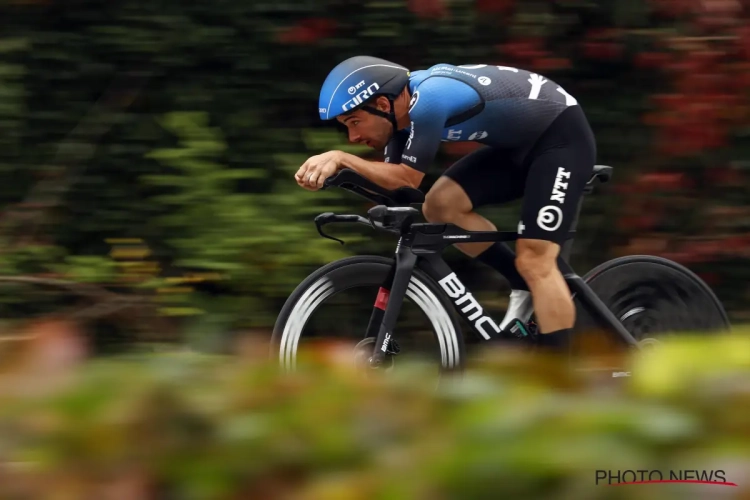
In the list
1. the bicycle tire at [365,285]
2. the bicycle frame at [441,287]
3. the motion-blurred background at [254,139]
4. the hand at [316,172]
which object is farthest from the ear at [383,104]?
the motion-blurred background at [254,139]

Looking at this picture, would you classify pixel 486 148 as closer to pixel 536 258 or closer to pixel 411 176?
pixel 536 258

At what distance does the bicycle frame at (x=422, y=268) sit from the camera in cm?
443

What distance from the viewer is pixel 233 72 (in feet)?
21.8

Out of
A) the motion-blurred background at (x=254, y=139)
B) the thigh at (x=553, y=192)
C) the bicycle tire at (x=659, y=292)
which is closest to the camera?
the thigh at (x=553, y=192)

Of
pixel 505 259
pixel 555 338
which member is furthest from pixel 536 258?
pixel 555 338

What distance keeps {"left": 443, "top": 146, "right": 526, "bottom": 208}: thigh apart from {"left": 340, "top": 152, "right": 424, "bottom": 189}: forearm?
54 cm

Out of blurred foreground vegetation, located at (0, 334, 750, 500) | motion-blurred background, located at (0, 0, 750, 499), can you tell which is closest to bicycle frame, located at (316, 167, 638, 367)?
motion-blurred background, located at (0, 0, 750, 499)

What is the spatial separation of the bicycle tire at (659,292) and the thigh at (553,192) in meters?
0.45

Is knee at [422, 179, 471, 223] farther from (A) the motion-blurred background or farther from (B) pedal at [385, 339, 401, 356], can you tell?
(A) the motion-blurred background

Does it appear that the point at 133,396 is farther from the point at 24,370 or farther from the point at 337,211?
the point at 337,211

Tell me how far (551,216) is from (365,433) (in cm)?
302

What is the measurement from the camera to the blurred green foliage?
631 cm

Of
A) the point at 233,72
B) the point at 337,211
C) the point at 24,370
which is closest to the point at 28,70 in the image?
the point at 233,72

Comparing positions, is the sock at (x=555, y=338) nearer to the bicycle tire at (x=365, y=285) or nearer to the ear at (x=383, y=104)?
the bicycle tire at (x=365, y=285)
